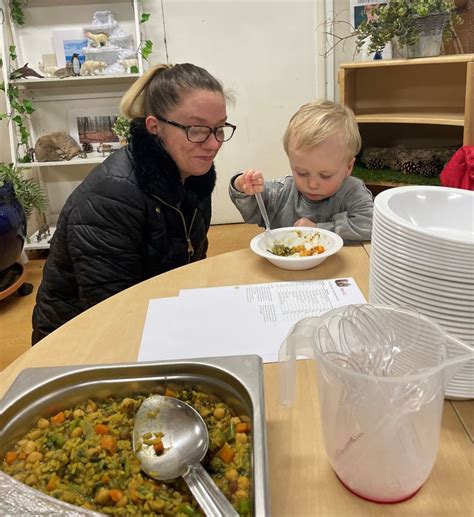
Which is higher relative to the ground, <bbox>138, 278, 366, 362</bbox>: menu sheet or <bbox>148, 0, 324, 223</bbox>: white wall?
<bbox>148, 0, 324, 223</bbox>: white wall

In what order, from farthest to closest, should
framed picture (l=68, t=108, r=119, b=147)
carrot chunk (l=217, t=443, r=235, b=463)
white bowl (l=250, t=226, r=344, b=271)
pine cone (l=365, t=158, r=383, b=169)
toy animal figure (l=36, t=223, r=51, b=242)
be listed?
framed picture (l=68, t=108, r=119, b=147)
toy animal figure (l=36, t=223, r=51, b=242)
pine cone (l=365, t=158, r=383, b=169)
white bowl (l=250, t=226, r=344, b=271)
carrot chunk (l=217, t=443, r=235, b=463)

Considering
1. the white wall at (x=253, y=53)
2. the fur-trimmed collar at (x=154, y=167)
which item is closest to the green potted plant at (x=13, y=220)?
the white wall at (x=253, y=53)

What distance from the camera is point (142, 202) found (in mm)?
1375

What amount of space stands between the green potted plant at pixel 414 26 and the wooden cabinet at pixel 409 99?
8 centimetres

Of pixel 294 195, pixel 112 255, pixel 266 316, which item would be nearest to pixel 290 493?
pixel 266 316

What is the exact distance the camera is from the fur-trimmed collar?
137 centimetres

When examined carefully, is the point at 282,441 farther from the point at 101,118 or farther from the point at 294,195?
the point at 101,118

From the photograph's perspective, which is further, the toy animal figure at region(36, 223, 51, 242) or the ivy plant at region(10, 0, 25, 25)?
the toy animal figure at region(36, 223, 51, 242)

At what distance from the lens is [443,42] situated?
8.72ft

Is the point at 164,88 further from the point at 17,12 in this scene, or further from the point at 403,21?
the point at 17,12

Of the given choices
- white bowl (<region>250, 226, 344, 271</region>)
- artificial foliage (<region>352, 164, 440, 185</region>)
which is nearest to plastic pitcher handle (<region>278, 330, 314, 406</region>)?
white bowl (<region>250, 226, 344, 271</region>)

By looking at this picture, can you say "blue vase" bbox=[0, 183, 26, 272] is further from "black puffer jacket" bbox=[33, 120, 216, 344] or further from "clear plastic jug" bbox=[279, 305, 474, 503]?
"clear plastic jug" bbox=[279, 305, 474, 503]

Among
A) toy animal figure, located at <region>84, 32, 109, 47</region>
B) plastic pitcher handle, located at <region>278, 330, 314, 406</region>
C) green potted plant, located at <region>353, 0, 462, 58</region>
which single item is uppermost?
toy animal figure, located at <region>84, 32, 109, 47</region>

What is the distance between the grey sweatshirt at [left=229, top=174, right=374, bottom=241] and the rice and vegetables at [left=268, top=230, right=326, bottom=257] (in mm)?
130
